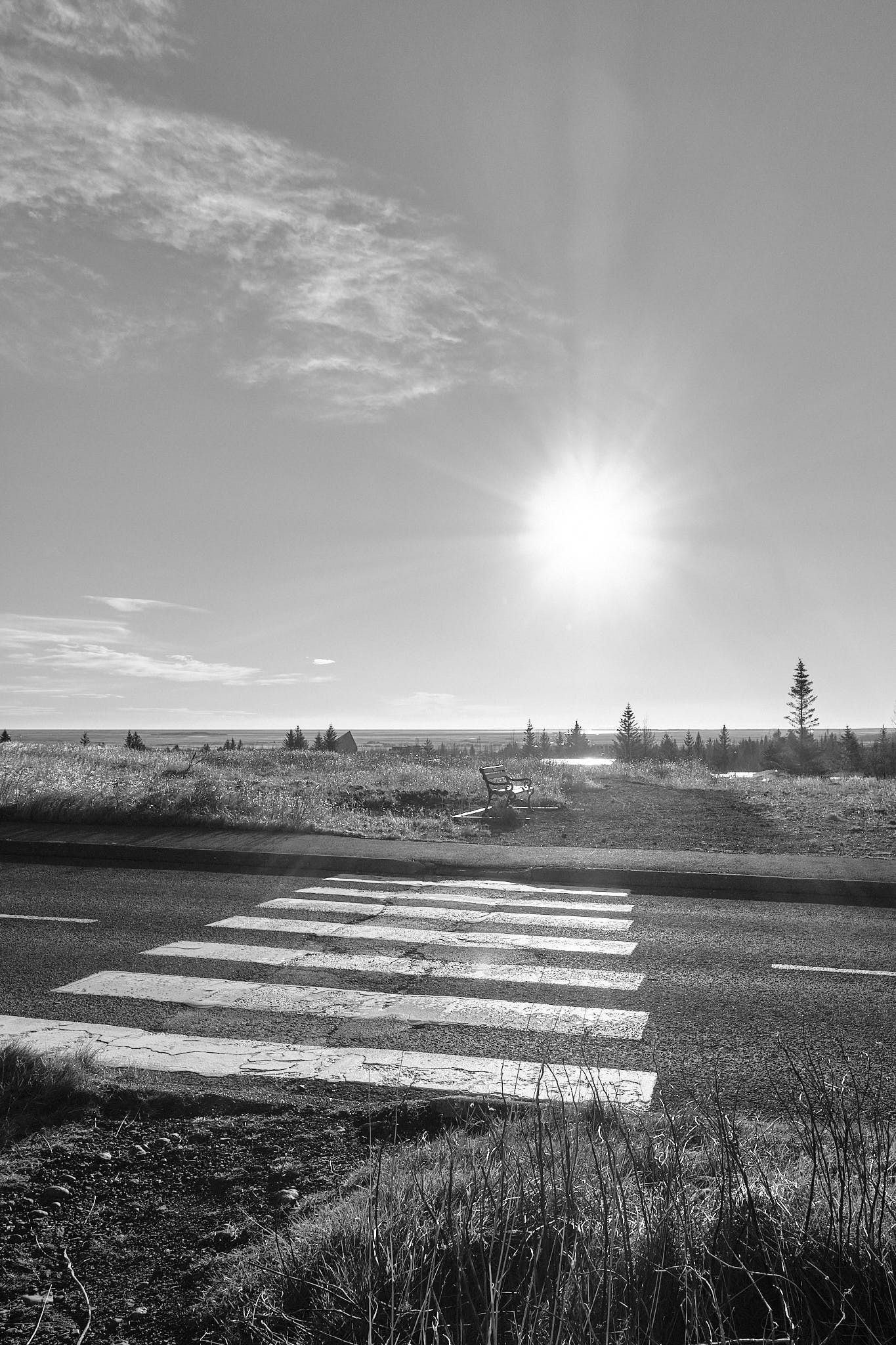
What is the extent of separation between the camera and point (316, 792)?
22.0 metres

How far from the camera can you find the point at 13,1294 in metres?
2.83

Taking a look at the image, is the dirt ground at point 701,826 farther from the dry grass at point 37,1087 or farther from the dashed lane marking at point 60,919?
the dry grass at point 37,1087

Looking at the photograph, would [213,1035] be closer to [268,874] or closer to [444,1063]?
[444,1063]

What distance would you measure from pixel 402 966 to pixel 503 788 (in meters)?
13.7

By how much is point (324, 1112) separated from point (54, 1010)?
8.91ft

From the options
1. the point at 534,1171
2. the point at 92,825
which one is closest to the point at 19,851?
the point at 92,825

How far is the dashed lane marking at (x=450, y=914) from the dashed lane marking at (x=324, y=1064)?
12.7 ft

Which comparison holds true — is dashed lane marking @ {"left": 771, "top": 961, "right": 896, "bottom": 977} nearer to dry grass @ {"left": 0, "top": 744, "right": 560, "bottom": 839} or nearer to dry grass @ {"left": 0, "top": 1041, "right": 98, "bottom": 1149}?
dry grass @ {"left": 0, "top": 1041, "right": 98, "bottom": 1149}

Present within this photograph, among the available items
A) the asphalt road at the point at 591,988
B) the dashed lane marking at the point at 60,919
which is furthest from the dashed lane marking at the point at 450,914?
the dashed lane marking at the point at 60,919

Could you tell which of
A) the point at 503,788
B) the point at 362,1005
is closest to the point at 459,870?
the point at 362,1005

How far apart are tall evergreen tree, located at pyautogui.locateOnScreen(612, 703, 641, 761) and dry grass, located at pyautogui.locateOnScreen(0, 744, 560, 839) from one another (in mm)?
89006

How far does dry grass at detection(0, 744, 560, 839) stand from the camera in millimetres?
15984

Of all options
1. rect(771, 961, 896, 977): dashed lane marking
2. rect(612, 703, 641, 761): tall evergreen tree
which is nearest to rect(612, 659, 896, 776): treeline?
rect(612, 703, 641, 761): tall evergreen tree

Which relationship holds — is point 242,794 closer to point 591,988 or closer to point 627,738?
point 591,988
